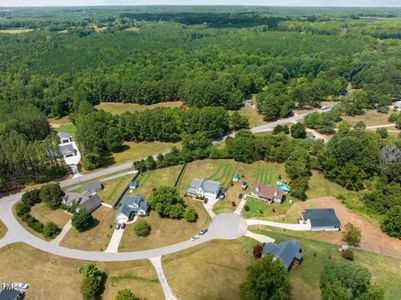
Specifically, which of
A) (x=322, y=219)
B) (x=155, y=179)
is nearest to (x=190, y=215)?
(x=155, y=179)

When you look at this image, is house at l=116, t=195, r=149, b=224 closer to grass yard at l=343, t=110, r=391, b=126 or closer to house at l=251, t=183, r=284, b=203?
house at l=251, t=183, r=284, b=203

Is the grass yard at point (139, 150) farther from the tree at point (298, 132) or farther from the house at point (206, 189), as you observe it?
the tree at point (298, 132)

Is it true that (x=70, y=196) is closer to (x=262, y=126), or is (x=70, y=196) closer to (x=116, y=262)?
(x=116, y=262)

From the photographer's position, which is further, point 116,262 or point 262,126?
point 262,126

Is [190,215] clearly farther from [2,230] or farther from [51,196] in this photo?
[2,230]

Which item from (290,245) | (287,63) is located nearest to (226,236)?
(290,245)

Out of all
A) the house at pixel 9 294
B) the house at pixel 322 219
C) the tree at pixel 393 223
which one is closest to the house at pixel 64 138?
the house at pixel 9 294
